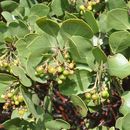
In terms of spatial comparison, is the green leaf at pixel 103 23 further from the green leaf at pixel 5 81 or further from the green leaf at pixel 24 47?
the green leaf at pixel 5 81

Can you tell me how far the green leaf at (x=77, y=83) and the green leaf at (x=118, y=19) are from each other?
8.3 inches

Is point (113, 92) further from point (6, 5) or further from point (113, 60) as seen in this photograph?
point (6, 5)

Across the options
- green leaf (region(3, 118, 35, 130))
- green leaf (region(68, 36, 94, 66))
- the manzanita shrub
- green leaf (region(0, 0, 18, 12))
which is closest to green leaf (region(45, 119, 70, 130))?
the manzanita shrub

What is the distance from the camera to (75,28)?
62.2 inches

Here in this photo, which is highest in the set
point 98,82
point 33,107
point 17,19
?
point 17,19

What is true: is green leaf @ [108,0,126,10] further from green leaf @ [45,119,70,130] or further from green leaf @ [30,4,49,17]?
green leaf @ [45,119,70,130]

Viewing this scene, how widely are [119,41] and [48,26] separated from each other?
271 millimetres

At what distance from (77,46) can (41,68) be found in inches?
6.9

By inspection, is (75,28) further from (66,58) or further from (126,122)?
(126,122)

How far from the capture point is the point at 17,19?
1.94m

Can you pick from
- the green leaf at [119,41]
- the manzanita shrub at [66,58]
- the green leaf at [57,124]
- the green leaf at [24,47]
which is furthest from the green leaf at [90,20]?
the green leaf at [57,124]

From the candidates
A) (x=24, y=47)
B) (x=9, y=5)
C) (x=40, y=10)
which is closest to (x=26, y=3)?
(x=9, y=5)

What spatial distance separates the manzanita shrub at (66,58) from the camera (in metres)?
1.62

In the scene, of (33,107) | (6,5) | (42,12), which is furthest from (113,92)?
(6,5)
